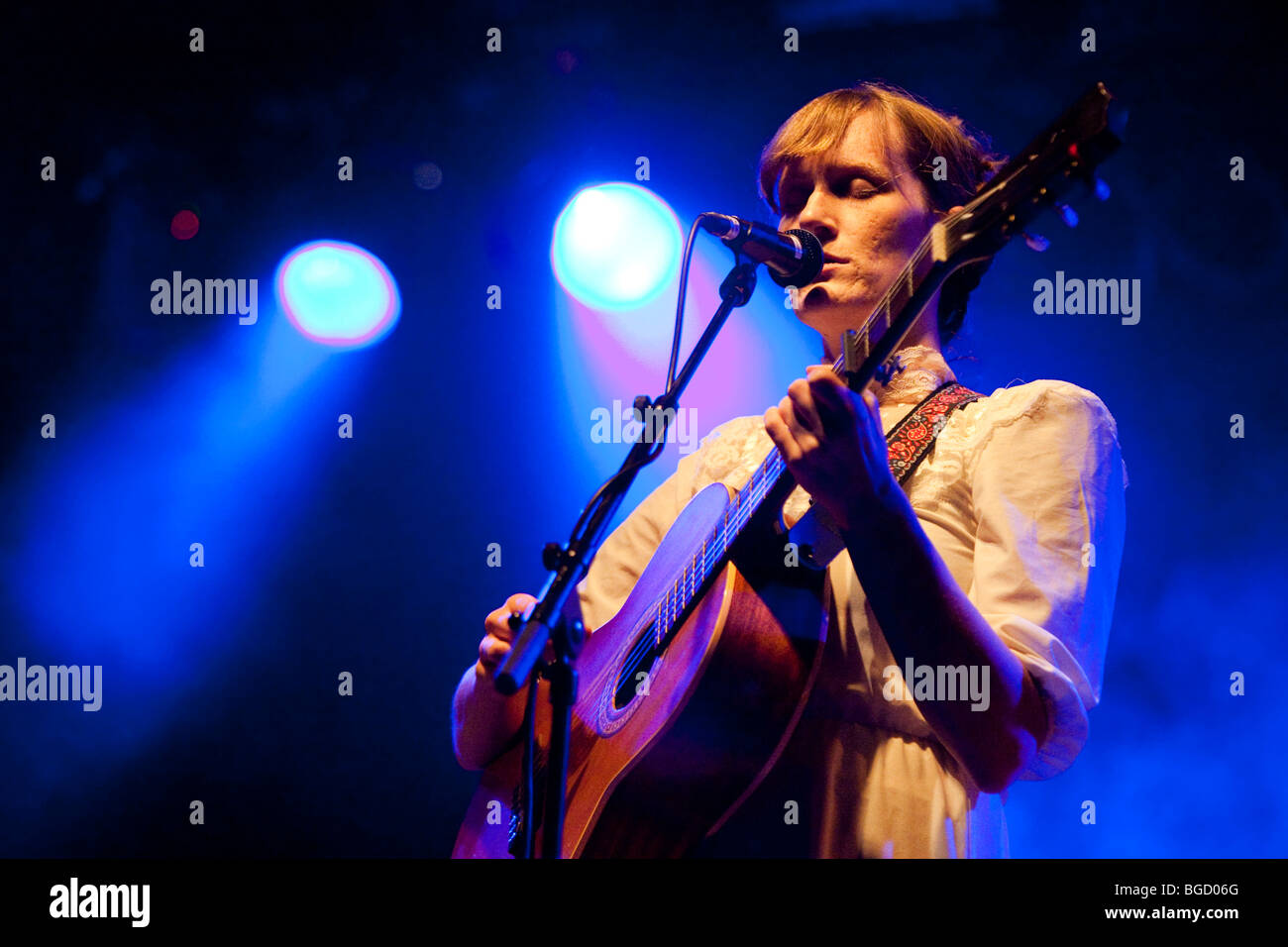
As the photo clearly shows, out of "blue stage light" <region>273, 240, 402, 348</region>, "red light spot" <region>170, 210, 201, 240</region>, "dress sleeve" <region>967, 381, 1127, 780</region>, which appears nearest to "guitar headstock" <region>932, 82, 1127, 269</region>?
"dress sleeve" <region>967, 381, 1127, 780</region>

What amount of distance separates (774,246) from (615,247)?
2072 millimetres

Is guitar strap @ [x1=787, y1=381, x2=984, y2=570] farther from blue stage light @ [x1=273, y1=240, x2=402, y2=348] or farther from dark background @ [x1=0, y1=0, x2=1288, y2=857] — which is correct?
blue stage light @ [x1=273, y1=240, x2=402, y2=348]

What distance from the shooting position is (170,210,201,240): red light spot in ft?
12.2

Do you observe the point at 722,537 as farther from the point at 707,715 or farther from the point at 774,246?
the point at 774,246

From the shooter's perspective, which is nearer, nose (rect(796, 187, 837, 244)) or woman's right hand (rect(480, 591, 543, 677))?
woman's right hand (rect(480, 591, 543, 677))

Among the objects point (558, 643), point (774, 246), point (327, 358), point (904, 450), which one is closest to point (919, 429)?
point (904, 450)

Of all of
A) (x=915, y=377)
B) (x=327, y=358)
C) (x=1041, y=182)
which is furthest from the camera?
(x=327, y=358)

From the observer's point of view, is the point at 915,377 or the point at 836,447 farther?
the point at 915,377

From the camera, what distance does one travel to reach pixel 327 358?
12.0 feet

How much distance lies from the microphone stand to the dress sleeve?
60 centimetres

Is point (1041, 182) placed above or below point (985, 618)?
above

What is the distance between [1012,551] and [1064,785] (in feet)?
5.97
